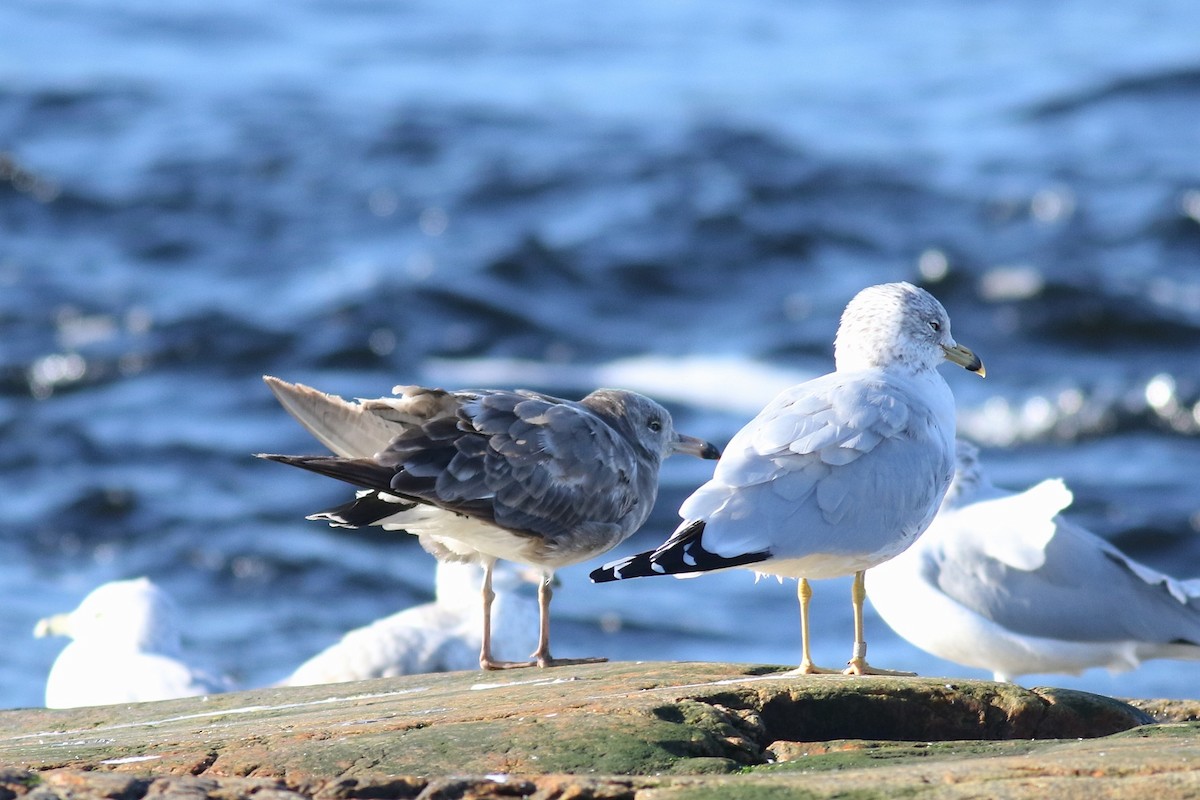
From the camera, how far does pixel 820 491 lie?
5008 millimetres

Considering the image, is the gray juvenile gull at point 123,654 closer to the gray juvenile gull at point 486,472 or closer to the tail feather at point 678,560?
the gray juvenile gull at point 486,472

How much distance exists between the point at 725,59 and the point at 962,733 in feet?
65.5

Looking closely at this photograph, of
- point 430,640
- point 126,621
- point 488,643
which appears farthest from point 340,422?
point 126,621

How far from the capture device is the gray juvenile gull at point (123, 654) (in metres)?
7.62

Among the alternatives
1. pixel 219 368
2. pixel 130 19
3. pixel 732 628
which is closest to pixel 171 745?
pixel 732 628

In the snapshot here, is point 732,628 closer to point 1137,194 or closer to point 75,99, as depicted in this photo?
point 1137,194

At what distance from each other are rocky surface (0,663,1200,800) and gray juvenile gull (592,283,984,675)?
366 millimetres

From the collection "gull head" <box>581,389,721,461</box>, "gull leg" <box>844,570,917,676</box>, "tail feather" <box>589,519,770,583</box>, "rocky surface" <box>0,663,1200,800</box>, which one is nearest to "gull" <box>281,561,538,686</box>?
"gull head" <box>581,389,721,461</box>

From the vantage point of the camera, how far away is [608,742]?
13.6ft

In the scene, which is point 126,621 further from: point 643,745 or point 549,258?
point 549,258

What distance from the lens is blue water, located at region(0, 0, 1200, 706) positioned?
11.6 metres

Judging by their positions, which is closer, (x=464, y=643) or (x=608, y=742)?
(x=608, y=742)

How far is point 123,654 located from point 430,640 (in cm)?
149

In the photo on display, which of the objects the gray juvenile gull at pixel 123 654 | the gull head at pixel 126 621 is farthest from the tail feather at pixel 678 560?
the gull head at pixel 126 621
